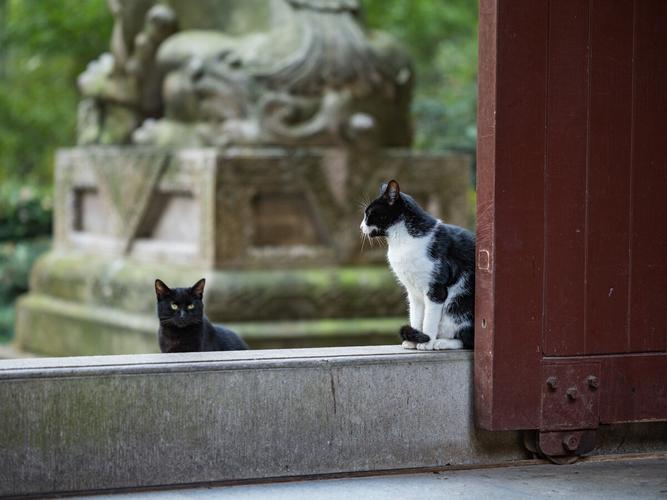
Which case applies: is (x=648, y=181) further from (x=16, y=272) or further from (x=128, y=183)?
(x=16, y=272)

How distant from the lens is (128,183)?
39.9 feet

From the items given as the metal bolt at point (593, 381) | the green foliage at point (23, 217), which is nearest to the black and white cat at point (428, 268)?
the metal bolt at point (593, 381)

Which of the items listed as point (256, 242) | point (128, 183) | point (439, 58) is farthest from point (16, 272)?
point (439, 58)

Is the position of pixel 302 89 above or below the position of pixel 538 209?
above

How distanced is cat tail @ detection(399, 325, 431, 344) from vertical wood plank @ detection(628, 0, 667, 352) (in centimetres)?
92

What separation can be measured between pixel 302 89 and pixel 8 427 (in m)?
7.13

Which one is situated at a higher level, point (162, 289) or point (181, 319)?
point (162, 289)

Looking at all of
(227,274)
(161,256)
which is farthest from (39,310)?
(227,274)

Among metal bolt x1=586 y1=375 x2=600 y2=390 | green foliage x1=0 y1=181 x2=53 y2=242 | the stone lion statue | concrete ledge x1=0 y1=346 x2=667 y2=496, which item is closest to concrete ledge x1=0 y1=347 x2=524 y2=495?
concrete ledge x1=0 y1=346 x2=667 y2=496

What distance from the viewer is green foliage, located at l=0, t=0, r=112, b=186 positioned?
1848 centimetres

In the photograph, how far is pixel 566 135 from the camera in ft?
18.0

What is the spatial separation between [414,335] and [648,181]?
1264 mm

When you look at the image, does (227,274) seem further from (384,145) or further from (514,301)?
(514,301)

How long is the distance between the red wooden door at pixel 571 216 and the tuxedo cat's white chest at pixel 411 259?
28cm
